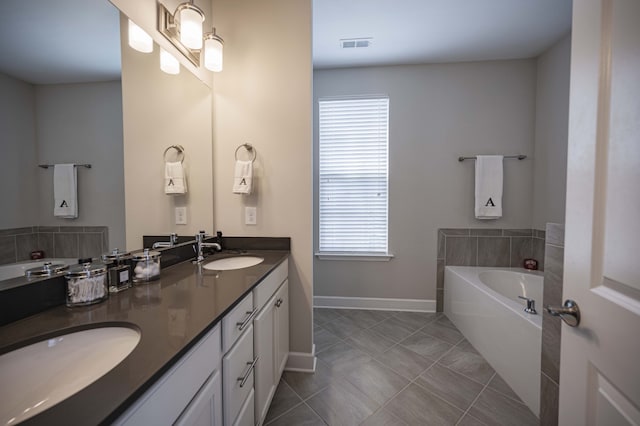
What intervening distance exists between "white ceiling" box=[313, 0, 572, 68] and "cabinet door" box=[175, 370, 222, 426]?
2517mm

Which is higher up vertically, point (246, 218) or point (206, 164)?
point (206, 164)

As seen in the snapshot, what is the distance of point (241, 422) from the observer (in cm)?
108

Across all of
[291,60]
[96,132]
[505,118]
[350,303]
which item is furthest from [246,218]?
[505,118]

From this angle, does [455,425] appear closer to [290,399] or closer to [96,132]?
[290,399]

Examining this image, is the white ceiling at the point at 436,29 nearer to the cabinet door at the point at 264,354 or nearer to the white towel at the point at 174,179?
the white towel at the point at 174,179

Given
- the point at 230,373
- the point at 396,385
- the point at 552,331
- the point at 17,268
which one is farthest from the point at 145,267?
the point at 552,331

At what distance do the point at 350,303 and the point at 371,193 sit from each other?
1301 mm

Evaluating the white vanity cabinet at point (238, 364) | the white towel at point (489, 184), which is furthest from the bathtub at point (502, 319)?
the white vanity cabinet at point (238, 364)

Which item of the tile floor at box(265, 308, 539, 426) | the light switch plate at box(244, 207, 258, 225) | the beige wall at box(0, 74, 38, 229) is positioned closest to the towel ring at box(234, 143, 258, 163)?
the light switch plate at box(244, 207, 258, 225)

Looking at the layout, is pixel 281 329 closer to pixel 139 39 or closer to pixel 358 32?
pixel 139 39

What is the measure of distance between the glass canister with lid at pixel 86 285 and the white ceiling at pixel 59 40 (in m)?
0.63

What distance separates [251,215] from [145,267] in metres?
0.86

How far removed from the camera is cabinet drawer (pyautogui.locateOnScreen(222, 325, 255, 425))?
95 cm

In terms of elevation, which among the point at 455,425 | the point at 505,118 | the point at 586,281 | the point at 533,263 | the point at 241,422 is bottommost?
the point at 455,425
